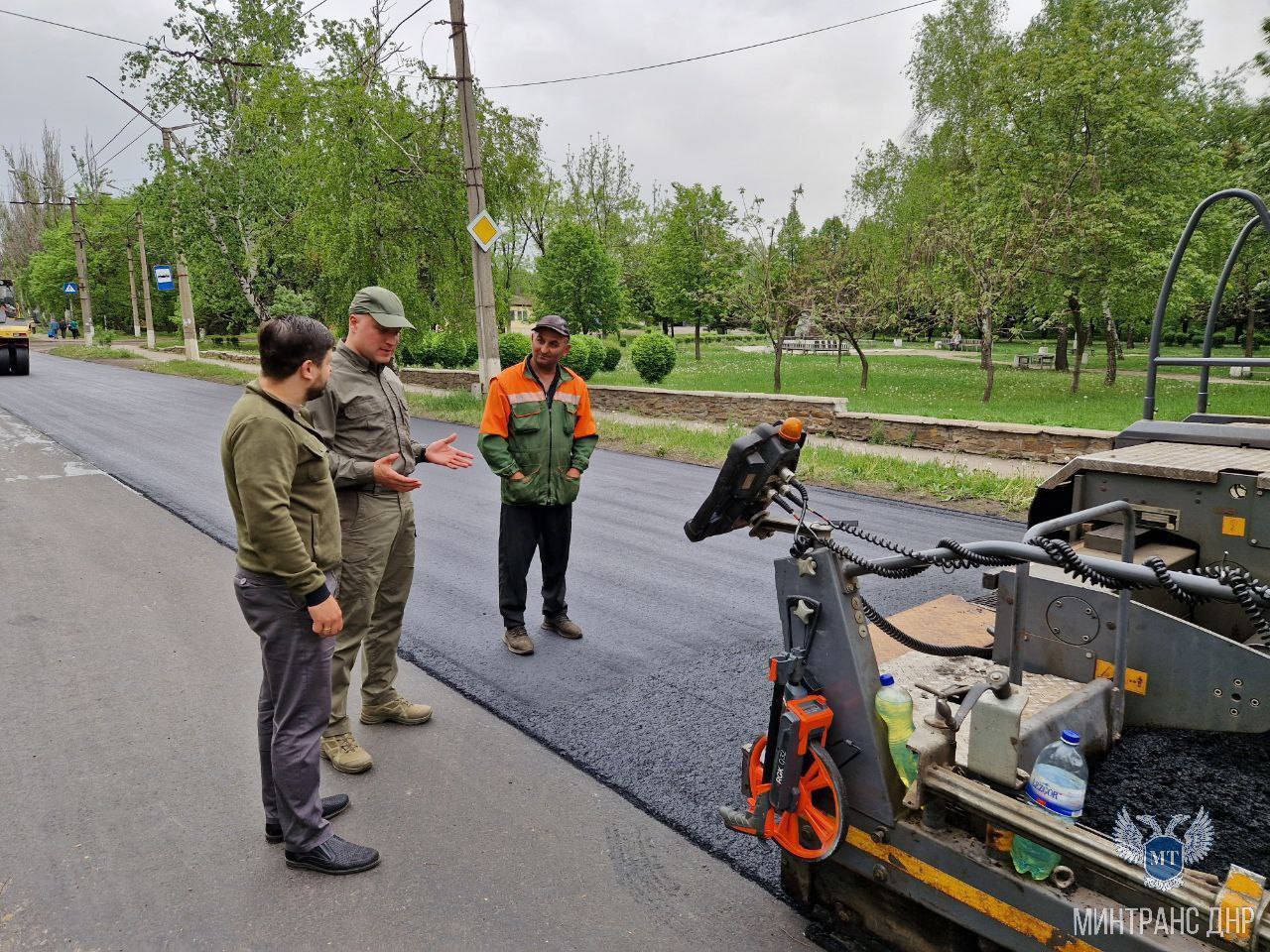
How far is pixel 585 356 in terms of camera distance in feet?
77.2

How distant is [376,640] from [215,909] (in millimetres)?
1346

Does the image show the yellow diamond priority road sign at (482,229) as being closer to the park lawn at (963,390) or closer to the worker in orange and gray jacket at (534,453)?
the park lawn at (963,390)

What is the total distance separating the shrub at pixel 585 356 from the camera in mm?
23094

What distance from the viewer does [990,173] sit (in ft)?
70.7

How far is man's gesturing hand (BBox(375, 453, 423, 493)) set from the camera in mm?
3518

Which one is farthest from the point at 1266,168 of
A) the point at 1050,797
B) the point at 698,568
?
the point at 1050,797

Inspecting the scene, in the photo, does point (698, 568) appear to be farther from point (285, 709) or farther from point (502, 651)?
point (285, 709)

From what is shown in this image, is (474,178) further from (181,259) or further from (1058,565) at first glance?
(181,259)

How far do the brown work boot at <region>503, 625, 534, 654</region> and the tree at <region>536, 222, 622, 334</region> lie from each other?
1027 inches

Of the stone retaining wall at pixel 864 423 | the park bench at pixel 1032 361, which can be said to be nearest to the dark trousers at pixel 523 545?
the stone retaining wall at pixel 864 423

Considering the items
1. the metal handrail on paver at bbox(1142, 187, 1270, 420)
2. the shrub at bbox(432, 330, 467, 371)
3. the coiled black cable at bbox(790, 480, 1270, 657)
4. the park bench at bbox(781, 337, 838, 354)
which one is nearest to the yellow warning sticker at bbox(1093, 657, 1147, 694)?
the coiled black cable at bbox(790, 480, 1270, 657)

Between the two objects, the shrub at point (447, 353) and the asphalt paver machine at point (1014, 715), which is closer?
the asphalt paver machine at point (1014, 715)

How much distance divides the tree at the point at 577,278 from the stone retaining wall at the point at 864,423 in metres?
13.2

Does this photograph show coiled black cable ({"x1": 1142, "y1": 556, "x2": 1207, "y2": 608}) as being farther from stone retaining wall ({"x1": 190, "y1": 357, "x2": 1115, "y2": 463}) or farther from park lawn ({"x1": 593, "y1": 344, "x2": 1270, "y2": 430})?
park lawn ({"x1": 593, "y1": 344, "x2": 1270, "y2": 430})
